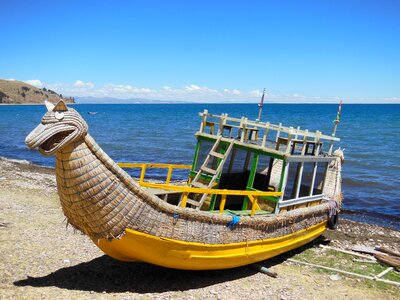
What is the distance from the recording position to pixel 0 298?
8023 mm

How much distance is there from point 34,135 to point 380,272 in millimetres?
10214

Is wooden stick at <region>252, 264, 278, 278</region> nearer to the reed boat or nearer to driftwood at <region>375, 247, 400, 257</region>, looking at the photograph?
the reed boat

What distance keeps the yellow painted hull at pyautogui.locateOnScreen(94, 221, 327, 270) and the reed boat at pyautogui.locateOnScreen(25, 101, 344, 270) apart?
0.9 inches

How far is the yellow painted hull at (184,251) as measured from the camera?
8.22 metres

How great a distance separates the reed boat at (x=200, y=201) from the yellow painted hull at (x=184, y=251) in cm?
2

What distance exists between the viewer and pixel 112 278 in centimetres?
974

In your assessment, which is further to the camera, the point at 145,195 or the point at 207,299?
the point at 207,299

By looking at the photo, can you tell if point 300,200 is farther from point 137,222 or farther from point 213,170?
point 137,222

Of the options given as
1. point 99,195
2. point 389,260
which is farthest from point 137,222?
point 389,260

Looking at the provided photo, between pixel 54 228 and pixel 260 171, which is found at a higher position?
pixel 260 171

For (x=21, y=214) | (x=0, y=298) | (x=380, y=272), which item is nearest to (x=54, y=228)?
(x=21, y=214)

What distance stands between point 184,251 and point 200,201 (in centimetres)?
167

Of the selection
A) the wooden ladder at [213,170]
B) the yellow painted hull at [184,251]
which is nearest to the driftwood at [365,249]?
the yellow painted hull at [184,251]

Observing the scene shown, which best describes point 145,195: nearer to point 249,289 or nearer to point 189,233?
point 189,233
